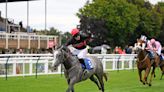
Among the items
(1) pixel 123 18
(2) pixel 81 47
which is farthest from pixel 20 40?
(1) pixel 123 18

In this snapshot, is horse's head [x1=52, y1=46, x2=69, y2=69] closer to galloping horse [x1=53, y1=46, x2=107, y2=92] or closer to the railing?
galloping horse [x1=53, y1=46, x2=107, y2=92]

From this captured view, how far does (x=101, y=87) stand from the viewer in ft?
50.4

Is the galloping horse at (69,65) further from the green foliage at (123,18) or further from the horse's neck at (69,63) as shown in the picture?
the green foliage at (123,18)

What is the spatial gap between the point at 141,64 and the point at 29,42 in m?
23.3

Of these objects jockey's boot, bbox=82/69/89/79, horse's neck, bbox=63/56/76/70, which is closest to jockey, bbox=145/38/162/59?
jockey's boot, bbox=82/69/89/79

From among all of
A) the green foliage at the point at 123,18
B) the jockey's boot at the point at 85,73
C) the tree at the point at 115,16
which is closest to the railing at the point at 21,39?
the jockey's boot at the point at 85,73

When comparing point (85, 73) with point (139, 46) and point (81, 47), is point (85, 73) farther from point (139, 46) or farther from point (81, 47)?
point (139, 46)

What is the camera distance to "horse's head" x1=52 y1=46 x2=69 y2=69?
1249cm

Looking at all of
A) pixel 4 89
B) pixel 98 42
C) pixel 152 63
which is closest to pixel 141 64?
pixel 152 63

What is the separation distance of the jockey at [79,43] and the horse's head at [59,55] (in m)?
0.39

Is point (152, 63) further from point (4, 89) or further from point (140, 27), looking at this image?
point (140, 27)

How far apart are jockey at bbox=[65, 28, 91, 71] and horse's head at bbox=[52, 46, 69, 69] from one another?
39 cm

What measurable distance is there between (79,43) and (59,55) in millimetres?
1510

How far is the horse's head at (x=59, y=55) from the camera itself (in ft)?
41.0
